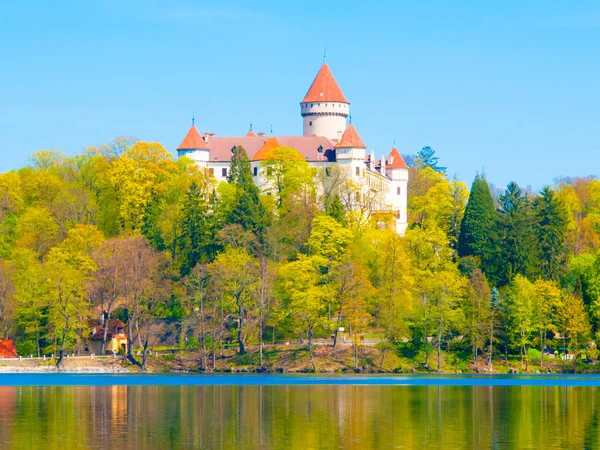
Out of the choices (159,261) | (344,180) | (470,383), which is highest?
(344,180)

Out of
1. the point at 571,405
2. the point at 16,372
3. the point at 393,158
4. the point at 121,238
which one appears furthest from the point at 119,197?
the point at 571,405

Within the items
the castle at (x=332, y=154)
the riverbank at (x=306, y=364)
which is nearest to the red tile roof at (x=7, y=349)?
the riverbank at (x=306, y=364)

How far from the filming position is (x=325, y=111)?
449ft

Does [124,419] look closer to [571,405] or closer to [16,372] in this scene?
[571,405]

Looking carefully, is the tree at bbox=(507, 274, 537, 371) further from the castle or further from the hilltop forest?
the castle

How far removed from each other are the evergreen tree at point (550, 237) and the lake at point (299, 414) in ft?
79.2

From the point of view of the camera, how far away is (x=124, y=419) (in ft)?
145

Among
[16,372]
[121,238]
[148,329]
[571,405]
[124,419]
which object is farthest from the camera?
[121,238]

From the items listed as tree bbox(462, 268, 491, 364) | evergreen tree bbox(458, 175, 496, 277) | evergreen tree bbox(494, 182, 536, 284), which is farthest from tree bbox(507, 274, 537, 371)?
evergreen tree bbox(458, 175, 496, 277)

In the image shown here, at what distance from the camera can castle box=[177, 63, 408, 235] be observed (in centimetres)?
11688

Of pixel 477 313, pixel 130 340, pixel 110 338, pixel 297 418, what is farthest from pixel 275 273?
pixel 297 418

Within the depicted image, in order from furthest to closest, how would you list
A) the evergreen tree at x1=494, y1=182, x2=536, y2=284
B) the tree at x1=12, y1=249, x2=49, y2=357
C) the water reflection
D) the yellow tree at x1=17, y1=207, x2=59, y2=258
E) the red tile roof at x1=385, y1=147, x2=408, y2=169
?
the red tile roof at x1=385, y1=147, x2=408, y2=169 < the yellow tree at x1=17, y1=207, x2=59, y2=258 < the evergreen tree at x1=494, y1=182, x2=536, y2=284 < the tree at x1=12, y1=249, x2=49, y2=357 < the water reflection

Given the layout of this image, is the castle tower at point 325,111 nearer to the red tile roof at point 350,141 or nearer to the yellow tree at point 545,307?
the red tile roof at point 350,141

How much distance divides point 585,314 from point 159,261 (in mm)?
32939
